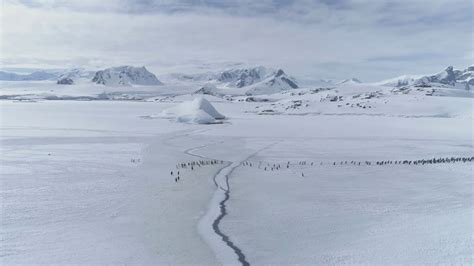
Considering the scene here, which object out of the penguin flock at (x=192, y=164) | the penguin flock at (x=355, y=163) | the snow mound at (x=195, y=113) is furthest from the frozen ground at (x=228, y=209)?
the snow mound at (x=195, y=113)

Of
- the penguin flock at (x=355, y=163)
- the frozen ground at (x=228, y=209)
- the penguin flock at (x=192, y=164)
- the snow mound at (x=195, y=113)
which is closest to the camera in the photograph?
the frozen ground at (x=228, y=209)

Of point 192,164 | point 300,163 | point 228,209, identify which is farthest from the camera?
point 300,163

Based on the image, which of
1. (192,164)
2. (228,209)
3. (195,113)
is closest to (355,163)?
(192,164)

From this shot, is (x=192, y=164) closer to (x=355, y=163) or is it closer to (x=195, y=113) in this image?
(x=355, y=163)

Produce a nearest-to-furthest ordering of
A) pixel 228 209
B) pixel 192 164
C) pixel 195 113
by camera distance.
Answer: pixel 228 209 < pixel 192 164 < pixel 195 113

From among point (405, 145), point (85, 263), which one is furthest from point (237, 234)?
point (405, 145)

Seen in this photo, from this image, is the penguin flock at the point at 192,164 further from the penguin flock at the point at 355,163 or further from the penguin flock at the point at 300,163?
the penguin flock at the point at 355,163

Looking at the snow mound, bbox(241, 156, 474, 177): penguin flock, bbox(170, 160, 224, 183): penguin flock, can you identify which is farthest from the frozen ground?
the snow mound

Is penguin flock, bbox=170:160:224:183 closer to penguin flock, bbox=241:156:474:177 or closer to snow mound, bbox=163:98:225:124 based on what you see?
penguin flock, bbox=241:156:474:177
